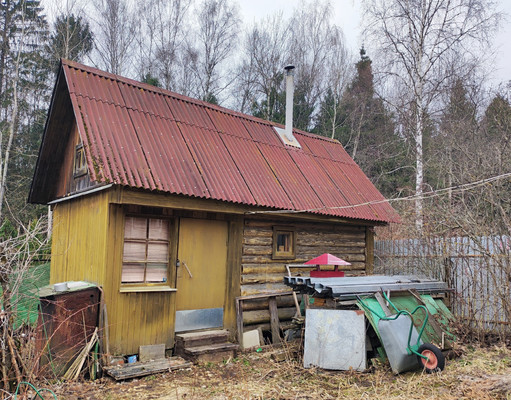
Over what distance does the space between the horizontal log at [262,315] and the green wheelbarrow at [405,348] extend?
114 inches

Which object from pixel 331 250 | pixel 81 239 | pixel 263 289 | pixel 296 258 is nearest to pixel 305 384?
pixel 263 289

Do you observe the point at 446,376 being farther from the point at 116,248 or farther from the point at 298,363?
the point at 116,248

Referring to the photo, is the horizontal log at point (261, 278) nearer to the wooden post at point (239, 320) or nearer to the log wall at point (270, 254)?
the log wall at point (270, 254)

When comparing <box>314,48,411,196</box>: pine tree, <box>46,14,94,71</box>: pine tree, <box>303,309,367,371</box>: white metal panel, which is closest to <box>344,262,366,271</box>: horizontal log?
<box>303,309,367,371</box>: white metal panel

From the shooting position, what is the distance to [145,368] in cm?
703

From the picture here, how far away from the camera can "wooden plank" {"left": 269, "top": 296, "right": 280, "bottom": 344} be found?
929 centimetres

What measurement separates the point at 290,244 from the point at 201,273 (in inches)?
98.3

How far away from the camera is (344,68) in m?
27.9

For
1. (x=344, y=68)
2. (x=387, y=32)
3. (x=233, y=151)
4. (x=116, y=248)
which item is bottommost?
(x=116, y=248)

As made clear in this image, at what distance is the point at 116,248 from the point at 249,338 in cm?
333

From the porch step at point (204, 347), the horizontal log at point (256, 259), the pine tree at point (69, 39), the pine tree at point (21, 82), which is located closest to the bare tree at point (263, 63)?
the pine tree at point (69, 39)

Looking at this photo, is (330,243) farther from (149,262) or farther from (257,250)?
(149,262)

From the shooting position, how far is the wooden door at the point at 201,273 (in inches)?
328

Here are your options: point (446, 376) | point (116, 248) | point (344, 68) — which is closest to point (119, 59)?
point (344, 68)
